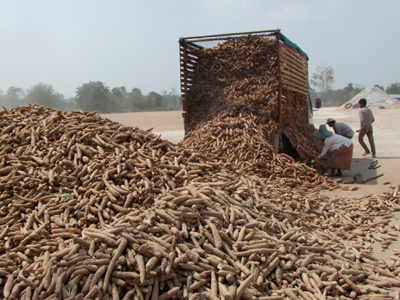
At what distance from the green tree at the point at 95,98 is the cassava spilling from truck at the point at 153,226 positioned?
56.7 metres

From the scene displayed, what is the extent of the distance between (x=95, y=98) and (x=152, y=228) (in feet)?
200

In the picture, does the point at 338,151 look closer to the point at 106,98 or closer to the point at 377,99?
the point at 377,99

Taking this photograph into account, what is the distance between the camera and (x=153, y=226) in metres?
3.57

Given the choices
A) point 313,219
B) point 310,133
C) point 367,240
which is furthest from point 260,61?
point 367,240

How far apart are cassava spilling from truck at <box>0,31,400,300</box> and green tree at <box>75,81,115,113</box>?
5669 centimetres

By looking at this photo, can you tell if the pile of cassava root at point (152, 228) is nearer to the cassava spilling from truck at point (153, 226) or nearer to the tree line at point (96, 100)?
the cassava spilling from truck at point (153, 226)

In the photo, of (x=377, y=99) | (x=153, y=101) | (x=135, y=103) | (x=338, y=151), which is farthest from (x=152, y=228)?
(x=153, y=101)

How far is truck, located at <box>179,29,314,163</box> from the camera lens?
9195 mm

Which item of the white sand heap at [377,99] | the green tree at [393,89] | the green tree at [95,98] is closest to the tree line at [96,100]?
the green tree at [95,98]

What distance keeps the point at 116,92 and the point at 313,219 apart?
77.5 metres

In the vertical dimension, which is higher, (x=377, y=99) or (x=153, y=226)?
(x=377, y=99)

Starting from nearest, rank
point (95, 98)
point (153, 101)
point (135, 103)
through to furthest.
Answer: point (95, 98) < point (135, 103) < point (153, 101)

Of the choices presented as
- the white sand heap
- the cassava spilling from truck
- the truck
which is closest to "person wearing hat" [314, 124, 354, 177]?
the truck

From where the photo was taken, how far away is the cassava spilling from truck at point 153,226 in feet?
10.2
